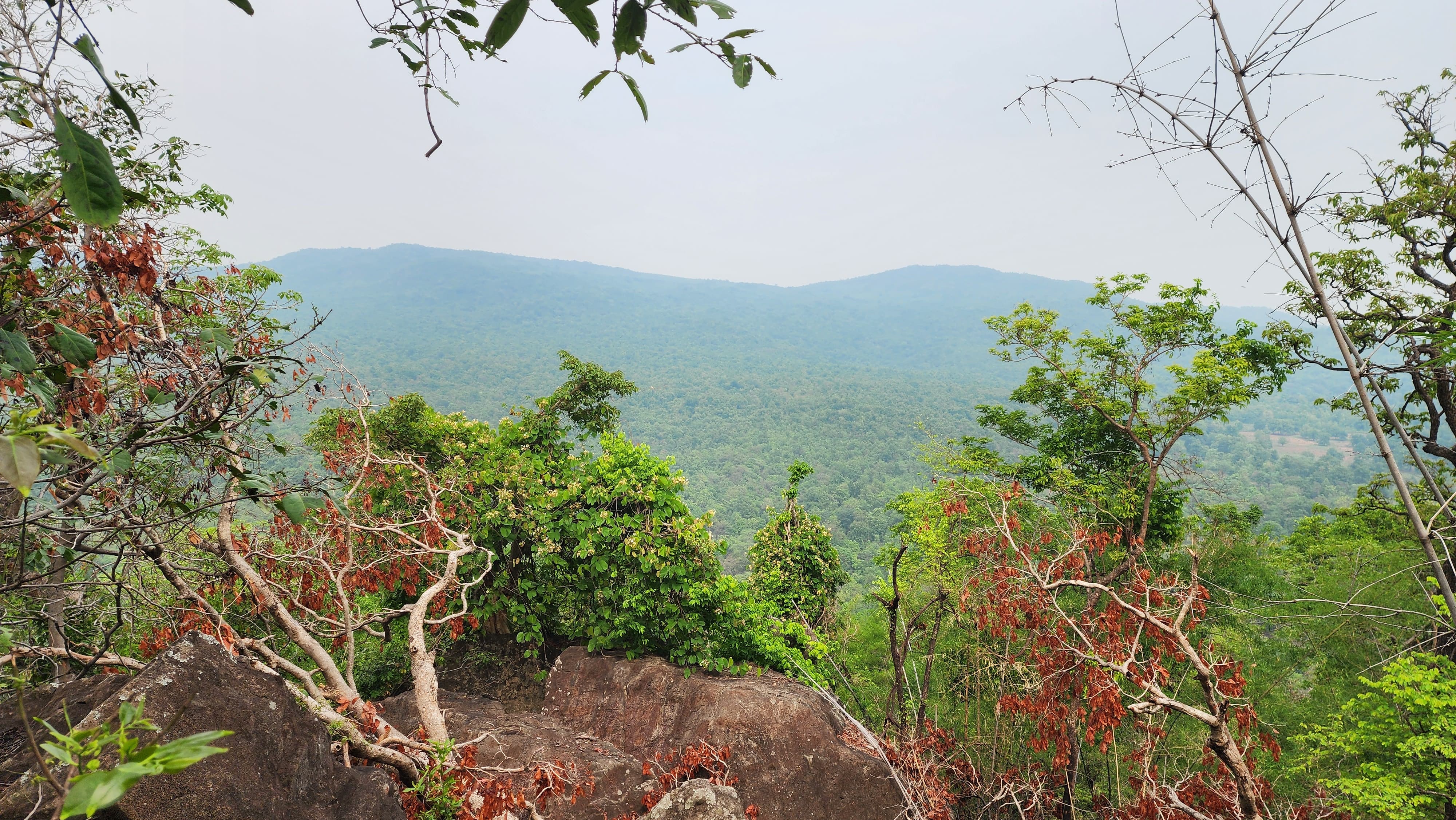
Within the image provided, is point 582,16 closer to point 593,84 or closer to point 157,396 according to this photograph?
point 593,84

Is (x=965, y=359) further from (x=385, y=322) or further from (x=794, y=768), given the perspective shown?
(x=794, y=768)

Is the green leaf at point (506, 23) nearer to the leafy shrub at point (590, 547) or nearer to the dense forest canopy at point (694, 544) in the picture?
the dense forest canopy at point (694, 544)

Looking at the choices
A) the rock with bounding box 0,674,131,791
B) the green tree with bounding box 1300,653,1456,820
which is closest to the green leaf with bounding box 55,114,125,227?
the rock with bounding box 0,674,131,791

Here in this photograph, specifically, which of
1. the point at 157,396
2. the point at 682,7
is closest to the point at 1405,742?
the point at 682,7

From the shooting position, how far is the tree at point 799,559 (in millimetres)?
13289

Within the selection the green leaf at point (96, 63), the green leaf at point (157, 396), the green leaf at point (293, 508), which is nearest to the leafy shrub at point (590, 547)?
the green leaf at point (157, 396)

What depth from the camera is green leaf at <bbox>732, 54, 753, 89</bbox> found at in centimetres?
127

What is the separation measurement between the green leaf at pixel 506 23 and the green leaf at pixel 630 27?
0.61 ft

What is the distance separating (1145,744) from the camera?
4508 millimetres

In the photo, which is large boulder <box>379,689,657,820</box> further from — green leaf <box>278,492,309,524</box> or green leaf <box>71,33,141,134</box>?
green leaf <box>71,33,141,134</box>

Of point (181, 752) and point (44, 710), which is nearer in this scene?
point (181, 752)

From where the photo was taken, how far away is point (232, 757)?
258cm

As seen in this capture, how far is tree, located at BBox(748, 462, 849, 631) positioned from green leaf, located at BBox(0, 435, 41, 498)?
1249 centimetres

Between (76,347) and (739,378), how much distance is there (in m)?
119
